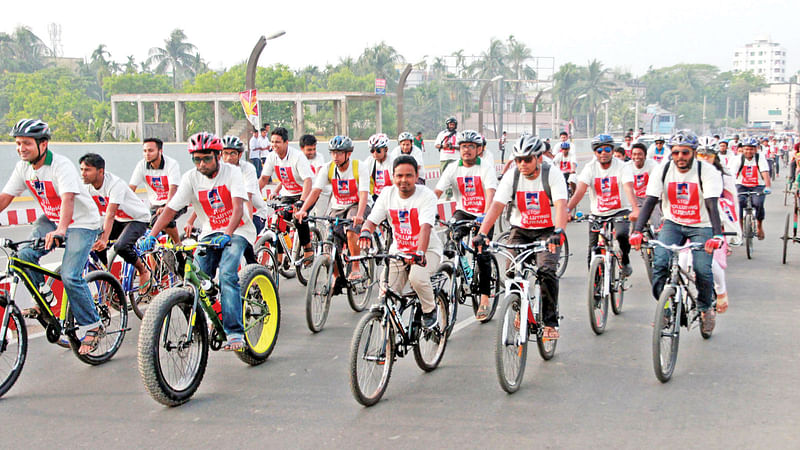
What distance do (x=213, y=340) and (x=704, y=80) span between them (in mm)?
202084

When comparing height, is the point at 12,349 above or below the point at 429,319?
below

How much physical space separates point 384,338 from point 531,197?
2.20m

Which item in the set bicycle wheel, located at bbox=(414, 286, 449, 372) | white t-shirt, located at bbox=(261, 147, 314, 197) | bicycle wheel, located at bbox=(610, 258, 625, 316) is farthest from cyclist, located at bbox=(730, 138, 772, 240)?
bicycle wheel, located at bbox=(414, 286, 449, 372)

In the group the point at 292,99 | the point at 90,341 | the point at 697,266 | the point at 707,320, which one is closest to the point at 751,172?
the point at 707,320

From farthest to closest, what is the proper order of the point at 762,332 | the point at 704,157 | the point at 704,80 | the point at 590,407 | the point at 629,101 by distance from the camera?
1. the point at 704,80
2. the point at 629,101
3. the point at 704,157
4. the point at 762,332
5. the point at 590,407

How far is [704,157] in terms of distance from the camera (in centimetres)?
939

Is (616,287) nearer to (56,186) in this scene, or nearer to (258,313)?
(258,313)

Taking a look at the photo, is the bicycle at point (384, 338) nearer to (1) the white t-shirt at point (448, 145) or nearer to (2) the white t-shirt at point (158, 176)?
(2) the white t-shirt at point (158, 176)

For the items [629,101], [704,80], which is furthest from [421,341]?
[704,80]

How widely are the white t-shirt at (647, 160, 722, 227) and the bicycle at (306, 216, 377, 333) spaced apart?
314 cm

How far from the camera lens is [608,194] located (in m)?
9.16

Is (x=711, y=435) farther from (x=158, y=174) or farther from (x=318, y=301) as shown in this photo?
(x=158, y=174)

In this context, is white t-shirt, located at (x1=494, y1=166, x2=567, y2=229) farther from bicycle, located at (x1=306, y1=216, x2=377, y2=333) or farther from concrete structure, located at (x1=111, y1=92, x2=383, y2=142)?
concrete structure, located at (x1=111, y1=92, x2=383, y2=142)

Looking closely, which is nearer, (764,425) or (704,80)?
(764,425)
